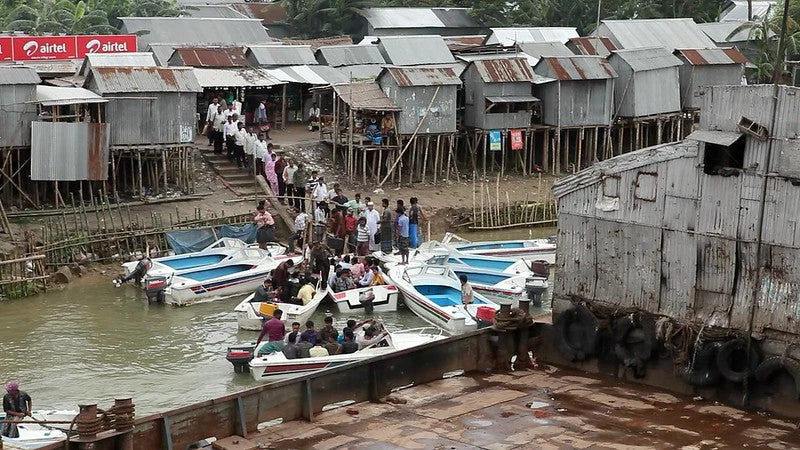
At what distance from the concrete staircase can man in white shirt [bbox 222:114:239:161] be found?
0.40 m

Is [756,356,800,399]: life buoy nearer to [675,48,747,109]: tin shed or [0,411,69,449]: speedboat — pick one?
[0,411,69,449]: speedboat

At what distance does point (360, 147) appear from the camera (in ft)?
125

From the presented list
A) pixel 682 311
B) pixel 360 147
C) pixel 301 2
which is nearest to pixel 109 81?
pixel 360 147

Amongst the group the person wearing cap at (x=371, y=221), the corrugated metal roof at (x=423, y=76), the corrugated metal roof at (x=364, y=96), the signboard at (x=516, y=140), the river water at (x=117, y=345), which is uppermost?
the corrugated metal roof at (x=423, y=76)

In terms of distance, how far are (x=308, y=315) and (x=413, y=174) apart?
1403cm

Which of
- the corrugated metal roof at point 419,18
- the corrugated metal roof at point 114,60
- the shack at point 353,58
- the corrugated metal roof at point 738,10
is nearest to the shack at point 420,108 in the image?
the shack at point 353,58

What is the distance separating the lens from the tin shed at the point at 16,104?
105 ft

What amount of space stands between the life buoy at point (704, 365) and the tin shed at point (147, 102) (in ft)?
Result: 65.0

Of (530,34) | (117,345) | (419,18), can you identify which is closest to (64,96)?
(117,345)

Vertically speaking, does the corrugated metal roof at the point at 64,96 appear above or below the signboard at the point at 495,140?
above

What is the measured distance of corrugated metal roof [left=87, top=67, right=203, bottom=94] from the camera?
33500 mm

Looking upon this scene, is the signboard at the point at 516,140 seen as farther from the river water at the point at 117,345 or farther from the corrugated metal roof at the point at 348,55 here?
the river water at the point at 117,345

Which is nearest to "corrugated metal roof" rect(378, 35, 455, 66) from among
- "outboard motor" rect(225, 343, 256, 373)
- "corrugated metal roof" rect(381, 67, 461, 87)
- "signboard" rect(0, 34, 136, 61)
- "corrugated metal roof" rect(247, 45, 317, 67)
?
"corrugated metal roof" rect(247, 45, 317, 67)

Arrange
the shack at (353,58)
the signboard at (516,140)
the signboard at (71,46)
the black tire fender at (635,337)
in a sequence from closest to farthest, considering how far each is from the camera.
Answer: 1. the black tire fender at (635,337)
2. the signboard at (516,140)
3. the signboard at (71,46)
4. the shack at (353,58)
